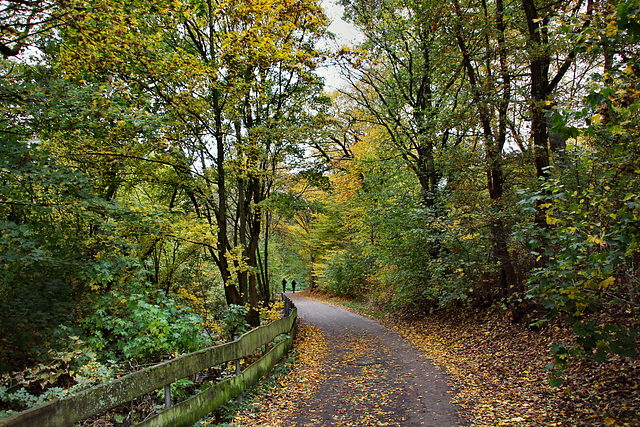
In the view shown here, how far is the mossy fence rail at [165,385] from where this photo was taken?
2545mm

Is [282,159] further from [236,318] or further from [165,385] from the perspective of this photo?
[165,385]

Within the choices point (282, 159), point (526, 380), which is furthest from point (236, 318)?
point (282, 159)

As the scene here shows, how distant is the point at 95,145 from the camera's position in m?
7.55

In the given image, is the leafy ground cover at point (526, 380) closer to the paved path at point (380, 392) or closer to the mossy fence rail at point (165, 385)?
the paved path at point (380, 392)

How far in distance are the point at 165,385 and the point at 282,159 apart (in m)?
9.74

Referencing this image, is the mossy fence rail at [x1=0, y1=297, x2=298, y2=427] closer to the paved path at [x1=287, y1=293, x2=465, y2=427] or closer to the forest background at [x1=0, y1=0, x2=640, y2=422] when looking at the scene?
the forest background at [x1=0, y1=0, x2=640, y2=422]

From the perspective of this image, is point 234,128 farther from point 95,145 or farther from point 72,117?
point 72,117

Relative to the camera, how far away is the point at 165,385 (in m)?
3.92

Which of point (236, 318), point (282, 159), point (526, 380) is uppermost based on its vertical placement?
point (282, 159)

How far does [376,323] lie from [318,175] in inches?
254

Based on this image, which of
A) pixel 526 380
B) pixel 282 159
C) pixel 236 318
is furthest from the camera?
pixel 282 159

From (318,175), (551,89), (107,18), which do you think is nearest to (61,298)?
(107,18)

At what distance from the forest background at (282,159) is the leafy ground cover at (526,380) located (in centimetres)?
68

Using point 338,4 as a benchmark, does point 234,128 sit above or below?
below
